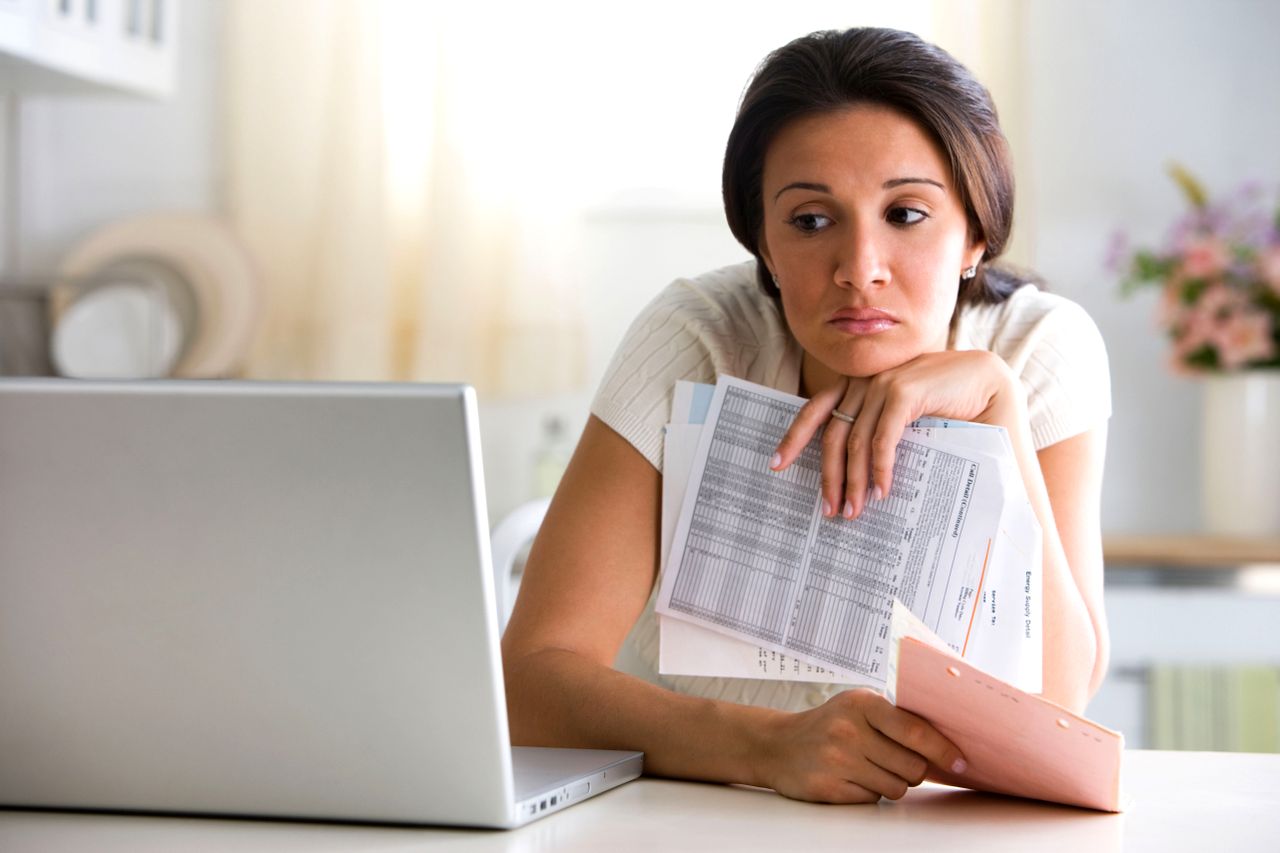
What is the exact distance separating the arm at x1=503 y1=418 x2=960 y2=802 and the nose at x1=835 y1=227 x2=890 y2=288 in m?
0.25

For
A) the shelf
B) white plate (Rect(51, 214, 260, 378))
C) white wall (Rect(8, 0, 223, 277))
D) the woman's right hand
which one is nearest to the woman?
the woman's right hand

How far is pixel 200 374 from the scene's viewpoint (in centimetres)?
248

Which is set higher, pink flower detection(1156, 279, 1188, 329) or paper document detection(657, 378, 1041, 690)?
pink flower detection(1156, 279, 1188, 329)

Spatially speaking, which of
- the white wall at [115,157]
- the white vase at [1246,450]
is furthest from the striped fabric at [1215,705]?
the white wall at [115,157]

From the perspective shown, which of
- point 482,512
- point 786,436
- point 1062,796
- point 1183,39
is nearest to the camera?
point 482,512

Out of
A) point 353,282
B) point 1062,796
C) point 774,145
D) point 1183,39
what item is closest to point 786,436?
point 774,145

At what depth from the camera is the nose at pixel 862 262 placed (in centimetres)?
108

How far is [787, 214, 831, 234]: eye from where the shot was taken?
1.14m

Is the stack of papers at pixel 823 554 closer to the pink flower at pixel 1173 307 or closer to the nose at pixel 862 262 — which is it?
the nose at pixel 862 262

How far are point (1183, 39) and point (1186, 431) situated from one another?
0.70 metres

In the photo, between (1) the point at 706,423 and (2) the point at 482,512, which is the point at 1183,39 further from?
(2) the point at 482,512

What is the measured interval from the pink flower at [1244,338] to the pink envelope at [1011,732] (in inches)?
64.3

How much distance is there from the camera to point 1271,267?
7.05 ft

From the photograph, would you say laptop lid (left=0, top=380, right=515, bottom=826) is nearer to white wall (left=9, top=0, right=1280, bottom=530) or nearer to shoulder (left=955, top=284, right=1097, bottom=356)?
shoulder (left=955, top=284, right=1097, bottom=356)
